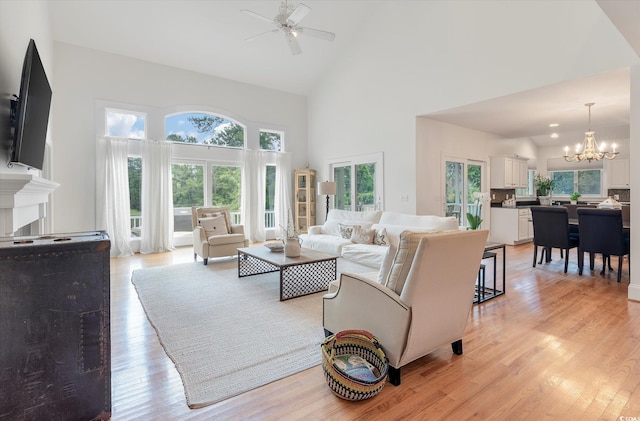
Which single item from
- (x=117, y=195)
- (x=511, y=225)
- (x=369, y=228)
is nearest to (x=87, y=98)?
(x=117, y=195)

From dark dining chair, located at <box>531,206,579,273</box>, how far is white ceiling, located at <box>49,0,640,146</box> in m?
1.72

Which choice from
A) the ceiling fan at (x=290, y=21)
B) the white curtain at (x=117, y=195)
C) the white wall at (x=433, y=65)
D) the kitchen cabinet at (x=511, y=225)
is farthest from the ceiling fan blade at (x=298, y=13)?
the kitchen cabinet at (x=511, y=225)

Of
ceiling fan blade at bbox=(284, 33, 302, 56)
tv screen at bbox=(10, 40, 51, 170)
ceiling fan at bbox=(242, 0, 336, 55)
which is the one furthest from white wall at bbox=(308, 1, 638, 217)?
tv screen at bbox=(10, 40, 51, 170)

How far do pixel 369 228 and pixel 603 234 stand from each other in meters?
3.24

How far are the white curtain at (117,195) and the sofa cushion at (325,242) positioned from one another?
11.3ft

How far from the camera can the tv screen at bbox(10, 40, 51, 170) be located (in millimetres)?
2379

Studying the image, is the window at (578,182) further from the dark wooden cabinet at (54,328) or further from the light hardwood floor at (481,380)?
the dark wooden cabinet at (54,328)

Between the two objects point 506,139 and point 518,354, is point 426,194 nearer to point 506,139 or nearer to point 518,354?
point 506,139

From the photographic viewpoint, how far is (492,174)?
24.8ft

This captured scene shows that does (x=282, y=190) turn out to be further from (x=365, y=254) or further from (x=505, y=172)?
(x=505, y=172)

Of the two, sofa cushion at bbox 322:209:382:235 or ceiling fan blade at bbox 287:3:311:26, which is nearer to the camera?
ceiling fan blade at bbox 287:3:311:26

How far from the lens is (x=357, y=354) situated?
6.96 ft

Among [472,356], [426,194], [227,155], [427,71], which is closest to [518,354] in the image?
[472,356]

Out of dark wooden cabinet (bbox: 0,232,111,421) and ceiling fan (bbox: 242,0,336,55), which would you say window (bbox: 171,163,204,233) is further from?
dark wooden cabinet (bbox: 0,232,111,421)
